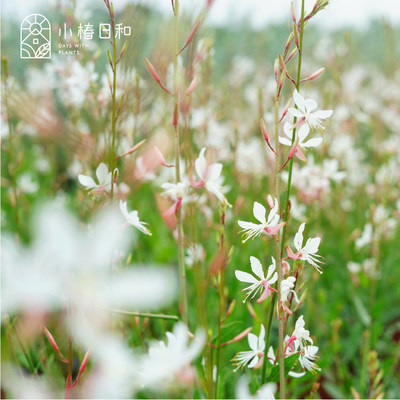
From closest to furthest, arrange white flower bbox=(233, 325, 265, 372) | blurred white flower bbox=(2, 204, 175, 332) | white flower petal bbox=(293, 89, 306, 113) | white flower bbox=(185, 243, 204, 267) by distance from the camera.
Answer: blurred white flower bbox=(2, 204, 175, 332), white flower bbox=(185, 243, 204, 267), white flower petal bbox=(293, 89, 306, 113), white flower bbox=(233, 325, 265, 372)

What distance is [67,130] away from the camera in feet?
0.77

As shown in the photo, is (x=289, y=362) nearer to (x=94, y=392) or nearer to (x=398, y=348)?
(x=94, y=392)

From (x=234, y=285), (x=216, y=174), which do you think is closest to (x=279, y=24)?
(x=234, y=285)

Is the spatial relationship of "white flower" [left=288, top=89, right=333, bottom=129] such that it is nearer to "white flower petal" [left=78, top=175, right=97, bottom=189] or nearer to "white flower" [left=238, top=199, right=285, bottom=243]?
"white flower" [left=238, top=199, right=285, bottom=243]

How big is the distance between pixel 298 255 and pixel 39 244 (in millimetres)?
476

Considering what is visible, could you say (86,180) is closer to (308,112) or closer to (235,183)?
(308,112)

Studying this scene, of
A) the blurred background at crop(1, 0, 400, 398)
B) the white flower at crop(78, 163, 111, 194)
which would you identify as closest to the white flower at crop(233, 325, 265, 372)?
the blurred background at crop(1, 0, 400, 398)

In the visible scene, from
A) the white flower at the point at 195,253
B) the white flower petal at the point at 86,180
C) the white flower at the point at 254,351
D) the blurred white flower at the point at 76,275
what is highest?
the blurred white flower at the point at 76,275

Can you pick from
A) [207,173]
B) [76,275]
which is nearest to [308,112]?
[207,173]

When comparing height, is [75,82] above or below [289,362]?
above

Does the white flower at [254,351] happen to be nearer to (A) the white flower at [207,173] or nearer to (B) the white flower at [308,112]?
(A) the white flower at [207,173]

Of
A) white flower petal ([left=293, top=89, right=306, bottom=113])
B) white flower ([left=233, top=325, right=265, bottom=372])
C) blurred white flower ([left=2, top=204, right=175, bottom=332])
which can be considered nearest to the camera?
blurred white flower ([left=2, top=204, right=175, bottom=332])

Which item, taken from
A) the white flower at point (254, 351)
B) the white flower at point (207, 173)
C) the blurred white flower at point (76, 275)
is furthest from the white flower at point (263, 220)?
the blurred white flower at point (76, 275)

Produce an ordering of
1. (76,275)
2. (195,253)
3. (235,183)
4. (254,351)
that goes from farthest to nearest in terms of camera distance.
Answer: (235,183)
(254,351)
(195,253)
(76,275)
